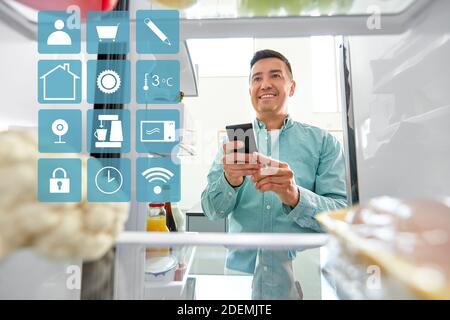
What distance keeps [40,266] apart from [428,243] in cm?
42

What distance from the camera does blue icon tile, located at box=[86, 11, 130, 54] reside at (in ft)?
1.22

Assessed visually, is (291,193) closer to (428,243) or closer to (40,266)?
(428,243)

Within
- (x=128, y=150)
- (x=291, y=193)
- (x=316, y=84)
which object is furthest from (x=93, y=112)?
(x=316, y=84)

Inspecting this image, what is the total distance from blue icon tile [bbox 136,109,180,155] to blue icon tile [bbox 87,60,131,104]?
0.03 m

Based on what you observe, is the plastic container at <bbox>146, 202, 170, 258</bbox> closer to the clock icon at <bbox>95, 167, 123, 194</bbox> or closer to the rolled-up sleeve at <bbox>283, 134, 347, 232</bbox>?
the clock icon at <bbox>95, 167, 123, 194</bbox>

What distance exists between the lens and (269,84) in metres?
0.73

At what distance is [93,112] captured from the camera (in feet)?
1.16

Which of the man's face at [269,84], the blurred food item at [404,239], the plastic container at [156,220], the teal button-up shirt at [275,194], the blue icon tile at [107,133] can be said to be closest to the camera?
the blurred food item at [404,239]

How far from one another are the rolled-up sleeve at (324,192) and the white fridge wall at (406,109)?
0.08 metres

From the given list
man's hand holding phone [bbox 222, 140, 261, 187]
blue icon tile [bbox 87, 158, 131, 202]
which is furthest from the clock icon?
man's hand holding phone [bbox 222, 140, 261, 187]

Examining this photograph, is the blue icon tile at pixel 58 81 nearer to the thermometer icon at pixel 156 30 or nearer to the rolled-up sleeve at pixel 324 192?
the thermometer icon at pixel 156 30

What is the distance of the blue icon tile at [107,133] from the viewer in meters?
0.35

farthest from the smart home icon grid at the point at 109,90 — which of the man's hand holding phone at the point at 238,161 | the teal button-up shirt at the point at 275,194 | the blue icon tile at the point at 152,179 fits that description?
the teal button-up shirt at the point at 275,194

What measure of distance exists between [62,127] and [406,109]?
0.54 m
